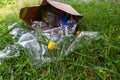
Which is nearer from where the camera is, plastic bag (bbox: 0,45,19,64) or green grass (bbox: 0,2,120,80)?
green grass (bbox: 0,2,120,80)

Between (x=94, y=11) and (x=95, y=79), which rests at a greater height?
(x=94, y=11)

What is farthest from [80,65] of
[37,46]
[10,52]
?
[10,52]

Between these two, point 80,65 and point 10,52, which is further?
point 10,52


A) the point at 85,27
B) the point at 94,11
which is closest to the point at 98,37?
the point at 85,27

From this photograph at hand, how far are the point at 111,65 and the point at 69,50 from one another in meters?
0.44

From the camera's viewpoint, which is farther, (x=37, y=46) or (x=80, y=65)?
(x=37, y=46)

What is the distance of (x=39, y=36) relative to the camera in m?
2.78

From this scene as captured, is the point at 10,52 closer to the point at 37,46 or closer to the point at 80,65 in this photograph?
the point at 37,46

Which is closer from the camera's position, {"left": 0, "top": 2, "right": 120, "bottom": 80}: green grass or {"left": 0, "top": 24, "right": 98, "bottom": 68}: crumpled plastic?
{"left": 0, "top": 2, "right": 120, "bottom": 80}: green grass

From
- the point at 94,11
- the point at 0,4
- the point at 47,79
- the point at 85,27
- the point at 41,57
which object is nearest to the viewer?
the point at 47,79

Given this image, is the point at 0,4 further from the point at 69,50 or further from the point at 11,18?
the point at 69,50

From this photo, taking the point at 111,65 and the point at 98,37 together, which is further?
the point at 98,37

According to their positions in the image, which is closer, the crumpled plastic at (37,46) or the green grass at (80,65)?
the green grass at (80,65)

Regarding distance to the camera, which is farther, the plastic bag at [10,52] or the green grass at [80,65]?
the plastic bag at [10,52]
